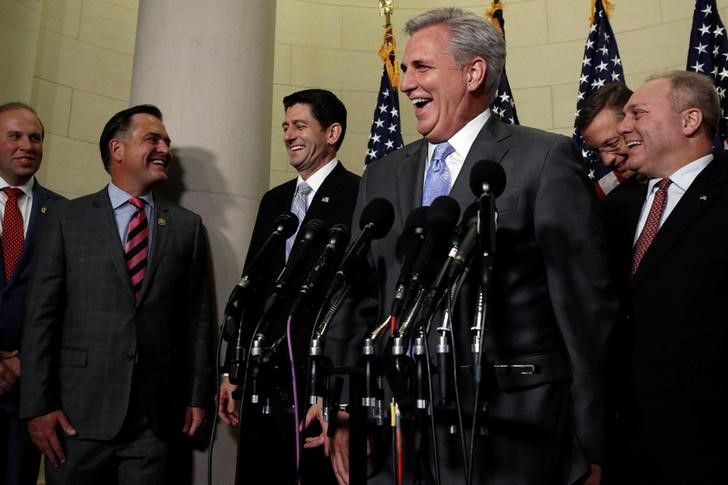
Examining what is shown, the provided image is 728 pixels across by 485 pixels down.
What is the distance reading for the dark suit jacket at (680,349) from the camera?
6.48ft

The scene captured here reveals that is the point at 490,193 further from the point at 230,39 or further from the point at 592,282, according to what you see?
the point at 230,39

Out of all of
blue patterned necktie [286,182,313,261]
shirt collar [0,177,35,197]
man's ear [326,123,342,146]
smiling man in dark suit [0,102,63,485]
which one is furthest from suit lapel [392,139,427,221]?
shirt collar [0,177,35,197]

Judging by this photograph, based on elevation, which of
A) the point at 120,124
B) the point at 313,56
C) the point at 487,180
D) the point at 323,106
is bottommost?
the point at 487,180

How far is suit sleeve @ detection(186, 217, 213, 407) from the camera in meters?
3.00

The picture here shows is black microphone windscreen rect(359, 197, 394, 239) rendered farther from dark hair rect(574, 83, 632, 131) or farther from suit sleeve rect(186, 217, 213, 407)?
dark hair rect(574, 83, 632, 131)

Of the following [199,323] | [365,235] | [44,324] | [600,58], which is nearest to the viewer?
[365,235]

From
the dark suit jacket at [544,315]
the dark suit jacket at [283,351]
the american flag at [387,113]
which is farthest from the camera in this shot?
the american flag at [387,113]

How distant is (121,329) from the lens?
283cm

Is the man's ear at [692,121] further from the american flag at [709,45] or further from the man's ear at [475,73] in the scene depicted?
the american flag at [709,45]

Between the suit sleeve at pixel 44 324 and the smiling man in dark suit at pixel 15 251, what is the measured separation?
0.23 meters

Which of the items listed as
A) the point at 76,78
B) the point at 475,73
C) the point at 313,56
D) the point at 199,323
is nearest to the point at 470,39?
the point at 475,73

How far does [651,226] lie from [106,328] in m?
2.03

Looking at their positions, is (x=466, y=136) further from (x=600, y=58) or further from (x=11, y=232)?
(x=600, y=58)

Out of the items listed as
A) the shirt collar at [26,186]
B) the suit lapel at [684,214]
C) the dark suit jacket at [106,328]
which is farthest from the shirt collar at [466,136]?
the shirt collar at [26,186]
